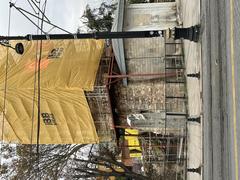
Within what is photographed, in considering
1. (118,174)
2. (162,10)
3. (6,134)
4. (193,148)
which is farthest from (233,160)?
(118,174)

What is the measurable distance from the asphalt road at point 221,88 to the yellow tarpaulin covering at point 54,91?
7016 millimetres

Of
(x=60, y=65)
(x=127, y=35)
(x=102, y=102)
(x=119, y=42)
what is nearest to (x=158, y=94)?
(x=102, y=102)

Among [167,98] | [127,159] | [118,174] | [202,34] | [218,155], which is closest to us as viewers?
[218,155]

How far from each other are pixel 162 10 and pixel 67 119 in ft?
20.4

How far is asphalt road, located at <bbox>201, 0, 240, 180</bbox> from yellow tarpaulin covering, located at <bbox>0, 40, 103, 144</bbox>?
702cm

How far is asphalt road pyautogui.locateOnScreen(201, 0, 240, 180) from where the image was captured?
1102 centimetres

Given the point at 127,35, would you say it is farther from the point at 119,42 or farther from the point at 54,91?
the point at 54,91

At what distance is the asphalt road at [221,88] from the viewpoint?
434 inches

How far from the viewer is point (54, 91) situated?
65.4ft

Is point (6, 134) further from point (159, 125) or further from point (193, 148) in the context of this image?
point (193, 148)

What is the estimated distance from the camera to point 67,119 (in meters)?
21.2

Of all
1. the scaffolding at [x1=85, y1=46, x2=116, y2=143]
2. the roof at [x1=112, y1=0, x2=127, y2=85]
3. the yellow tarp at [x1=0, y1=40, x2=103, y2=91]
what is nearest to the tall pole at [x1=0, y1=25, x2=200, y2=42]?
the roof at [x1=112, y1=0, x2=127, y2=85]

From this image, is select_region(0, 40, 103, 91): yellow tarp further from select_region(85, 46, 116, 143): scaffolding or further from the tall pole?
the tall pole

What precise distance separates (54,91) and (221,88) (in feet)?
30.3
